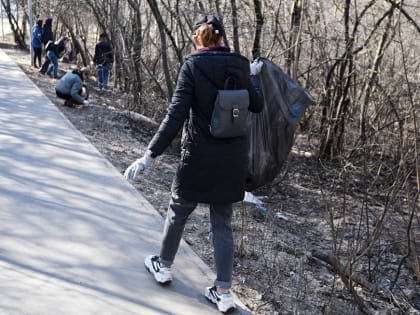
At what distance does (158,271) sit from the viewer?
343cm

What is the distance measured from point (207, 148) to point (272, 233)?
253 cm

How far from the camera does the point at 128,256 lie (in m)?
3.79

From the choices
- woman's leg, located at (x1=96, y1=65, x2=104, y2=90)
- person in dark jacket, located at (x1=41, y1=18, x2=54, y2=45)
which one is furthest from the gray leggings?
person in dark jacket, located at (x1=41, y1=18, x2=54, y2=45)

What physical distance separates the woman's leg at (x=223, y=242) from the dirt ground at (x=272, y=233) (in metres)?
0.38

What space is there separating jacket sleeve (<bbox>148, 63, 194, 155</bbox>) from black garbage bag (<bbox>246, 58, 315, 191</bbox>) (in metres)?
1.33

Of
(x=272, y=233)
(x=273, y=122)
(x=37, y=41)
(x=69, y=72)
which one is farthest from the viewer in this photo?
(x=37, y=41)

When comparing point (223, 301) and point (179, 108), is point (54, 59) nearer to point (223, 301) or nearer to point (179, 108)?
point (179, 108)

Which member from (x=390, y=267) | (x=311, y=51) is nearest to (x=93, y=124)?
(x=311, y=51)

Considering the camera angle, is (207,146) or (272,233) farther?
(272,233)

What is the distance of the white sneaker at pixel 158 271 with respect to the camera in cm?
338

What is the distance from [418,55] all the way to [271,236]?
5.37 meters

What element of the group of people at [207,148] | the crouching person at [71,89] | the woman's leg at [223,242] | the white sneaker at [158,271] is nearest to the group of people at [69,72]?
the crouching person at [71,89]

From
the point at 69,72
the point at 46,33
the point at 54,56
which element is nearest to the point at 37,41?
the point at 46,33

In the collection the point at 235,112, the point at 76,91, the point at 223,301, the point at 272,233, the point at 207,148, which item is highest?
the point at 235,112
